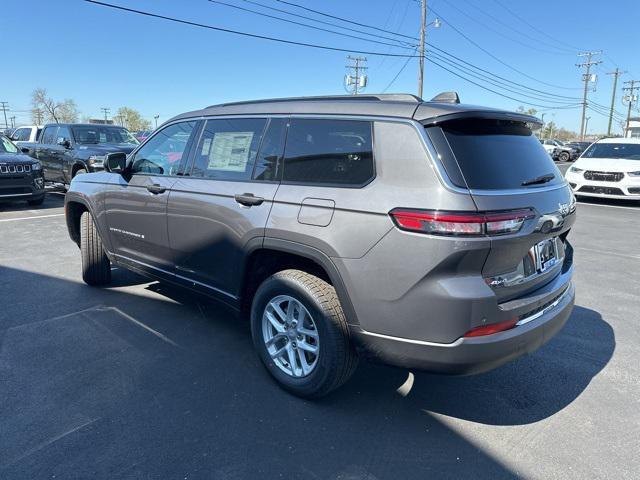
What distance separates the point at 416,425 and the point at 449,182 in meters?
1.47

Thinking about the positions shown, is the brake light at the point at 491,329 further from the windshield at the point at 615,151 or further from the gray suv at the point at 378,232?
the windshield at the point at 615,151

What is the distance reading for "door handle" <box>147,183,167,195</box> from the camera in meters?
3.84

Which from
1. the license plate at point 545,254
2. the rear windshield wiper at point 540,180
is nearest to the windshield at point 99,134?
the rear windshield wiper at point 540,180

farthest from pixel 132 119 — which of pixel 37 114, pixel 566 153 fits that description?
A: pixel 566 153

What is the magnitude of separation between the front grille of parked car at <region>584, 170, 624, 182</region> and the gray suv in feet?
32.3

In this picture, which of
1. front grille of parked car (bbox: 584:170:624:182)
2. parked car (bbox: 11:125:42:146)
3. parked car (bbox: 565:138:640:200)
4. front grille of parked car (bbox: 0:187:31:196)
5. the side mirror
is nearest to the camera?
the side mirror

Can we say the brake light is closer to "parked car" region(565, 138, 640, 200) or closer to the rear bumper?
the rear bumper

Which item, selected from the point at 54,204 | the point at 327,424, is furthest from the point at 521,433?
the point at 54,204

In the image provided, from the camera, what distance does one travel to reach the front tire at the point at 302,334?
8.67 feet

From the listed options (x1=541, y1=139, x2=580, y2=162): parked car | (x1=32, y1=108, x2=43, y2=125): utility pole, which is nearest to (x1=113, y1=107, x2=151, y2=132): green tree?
(x1=32, y1=108, x2=43, y2=125): utility pole

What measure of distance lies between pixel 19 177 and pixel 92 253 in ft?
22.2

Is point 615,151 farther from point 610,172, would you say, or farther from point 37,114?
point 37,114

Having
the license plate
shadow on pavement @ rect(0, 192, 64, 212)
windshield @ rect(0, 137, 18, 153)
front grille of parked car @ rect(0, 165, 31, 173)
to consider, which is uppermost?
windshield @ rect(0, 137, 18, 153)

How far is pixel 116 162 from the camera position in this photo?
4270mm
